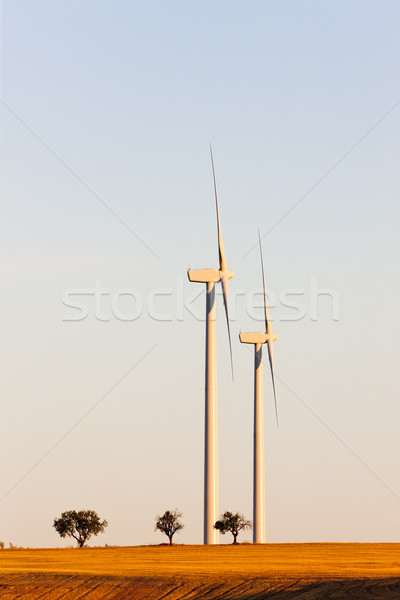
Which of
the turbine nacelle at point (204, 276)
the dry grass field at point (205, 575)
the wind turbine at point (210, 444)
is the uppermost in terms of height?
the turbine nacelle at point (204, 276)

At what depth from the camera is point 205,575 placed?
59562 mm

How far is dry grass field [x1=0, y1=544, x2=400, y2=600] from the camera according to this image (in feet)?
176

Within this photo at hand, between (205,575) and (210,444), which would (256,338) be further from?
(205,575)

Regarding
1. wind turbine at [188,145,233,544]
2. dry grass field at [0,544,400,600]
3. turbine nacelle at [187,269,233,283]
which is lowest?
dry grass field at [0,544,400,600]

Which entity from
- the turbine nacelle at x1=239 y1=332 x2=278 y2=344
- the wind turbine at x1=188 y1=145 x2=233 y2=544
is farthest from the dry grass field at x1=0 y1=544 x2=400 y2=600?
the turbine nacelle at x1=239 y1=332 x2=278 y2=344

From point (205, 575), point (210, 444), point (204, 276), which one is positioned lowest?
point (205, 575)

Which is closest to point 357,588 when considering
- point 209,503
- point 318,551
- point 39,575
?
point 39,575

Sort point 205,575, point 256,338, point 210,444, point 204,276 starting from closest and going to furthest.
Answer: point 205,575 < point 210,444 < point 204,276 < point 256,338

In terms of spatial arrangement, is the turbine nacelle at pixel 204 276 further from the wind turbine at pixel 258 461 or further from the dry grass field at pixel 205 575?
the dry grass field at pixel 205 575

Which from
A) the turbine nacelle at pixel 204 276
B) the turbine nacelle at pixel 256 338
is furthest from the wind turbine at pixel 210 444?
the turbine nacelle at pixel 256 338

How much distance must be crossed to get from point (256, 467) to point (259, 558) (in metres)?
28.2

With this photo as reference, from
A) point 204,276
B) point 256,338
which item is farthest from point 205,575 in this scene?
point 256,338

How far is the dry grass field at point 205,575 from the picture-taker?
53.7 m

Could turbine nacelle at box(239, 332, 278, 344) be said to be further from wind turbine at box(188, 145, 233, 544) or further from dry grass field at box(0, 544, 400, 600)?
dry grass field at box(0, 544, 400, 600)
